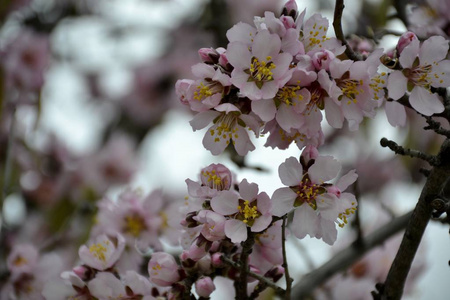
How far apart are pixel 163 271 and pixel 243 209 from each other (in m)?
0.20

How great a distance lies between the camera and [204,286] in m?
1.08

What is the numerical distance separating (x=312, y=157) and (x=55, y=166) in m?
2.27

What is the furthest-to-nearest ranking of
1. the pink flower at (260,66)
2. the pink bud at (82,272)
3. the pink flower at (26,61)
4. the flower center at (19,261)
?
1. the pink flower at (26,61)
2. the flower center at (19,261)
3. the pink bud at (82,272)
4. the pink flower at (260,66)

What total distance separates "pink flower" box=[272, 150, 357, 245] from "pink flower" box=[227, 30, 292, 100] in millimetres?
132

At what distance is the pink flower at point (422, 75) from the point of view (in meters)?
1.07

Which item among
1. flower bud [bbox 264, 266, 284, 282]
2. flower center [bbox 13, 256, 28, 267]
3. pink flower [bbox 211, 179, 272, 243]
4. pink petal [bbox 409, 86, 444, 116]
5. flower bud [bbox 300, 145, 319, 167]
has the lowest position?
flower center [bbox 13, 256, 28, 267]

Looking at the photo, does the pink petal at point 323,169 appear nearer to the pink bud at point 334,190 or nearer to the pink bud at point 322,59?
the pink bud at point 334,190

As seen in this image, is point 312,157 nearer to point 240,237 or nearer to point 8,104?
point 240,237

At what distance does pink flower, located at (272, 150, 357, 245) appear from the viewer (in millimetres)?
1037

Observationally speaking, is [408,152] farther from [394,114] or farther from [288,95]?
[288,95]

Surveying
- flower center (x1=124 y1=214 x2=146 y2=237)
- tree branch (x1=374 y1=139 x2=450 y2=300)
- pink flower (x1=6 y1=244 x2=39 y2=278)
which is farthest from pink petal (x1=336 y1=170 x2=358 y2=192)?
pink flower (x1=6 y1=244 x2=39 y2=278)

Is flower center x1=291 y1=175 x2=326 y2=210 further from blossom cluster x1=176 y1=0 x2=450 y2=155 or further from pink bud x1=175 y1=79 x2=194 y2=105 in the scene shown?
pink bud x1=175 y1=79 x2=194 y2=105

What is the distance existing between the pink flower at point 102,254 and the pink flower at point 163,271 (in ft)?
0.51

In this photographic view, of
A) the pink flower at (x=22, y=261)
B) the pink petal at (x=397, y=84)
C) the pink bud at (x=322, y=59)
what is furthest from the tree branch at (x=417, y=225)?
the pink flower at (x=22, y=261)
